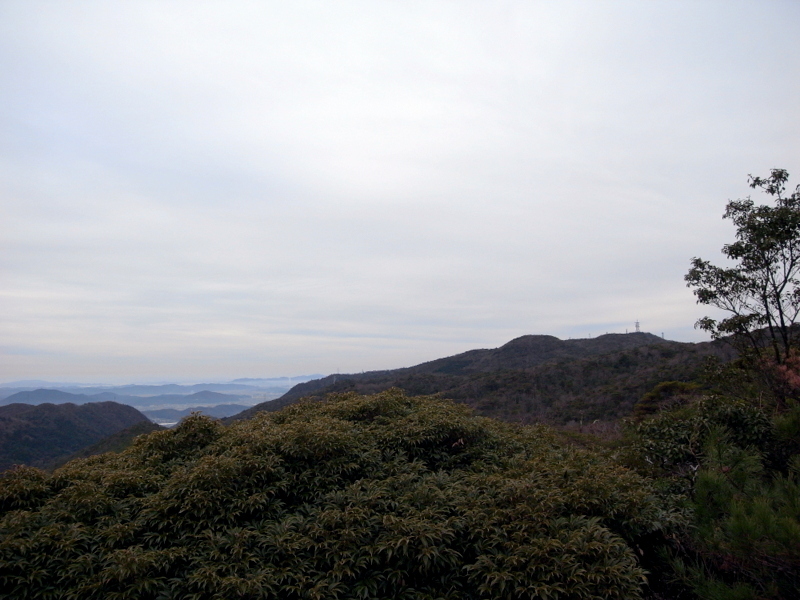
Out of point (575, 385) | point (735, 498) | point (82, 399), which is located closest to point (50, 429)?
point (575, 385)

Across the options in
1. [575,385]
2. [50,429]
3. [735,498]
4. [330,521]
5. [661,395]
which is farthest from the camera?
[50,429]

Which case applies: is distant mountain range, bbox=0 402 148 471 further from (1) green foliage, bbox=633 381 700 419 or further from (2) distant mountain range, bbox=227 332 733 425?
(1) green foliage, bbox=633 381 700 419

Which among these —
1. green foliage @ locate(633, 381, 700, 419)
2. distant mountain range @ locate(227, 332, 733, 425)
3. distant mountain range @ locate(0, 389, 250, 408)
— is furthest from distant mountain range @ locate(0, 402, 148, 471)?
distant mountain range @ locate(0, 389, 250, 408)

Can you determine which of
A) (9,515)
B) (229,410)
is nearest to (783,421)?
(9,515)

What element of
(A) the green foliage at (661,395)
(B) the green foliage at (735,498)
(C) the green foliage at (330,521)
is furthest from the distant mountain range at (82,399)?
(B) the green foliage at (735,498)

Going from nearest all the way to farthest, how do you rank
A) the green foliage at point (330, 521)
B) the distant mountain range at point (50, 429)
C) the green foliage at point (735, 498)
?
the green foliage at point (735, 498)
the green foliage at point (330, 521)
the distant mountain range at point (50, 429)

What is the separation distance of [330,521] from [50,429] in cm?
4646

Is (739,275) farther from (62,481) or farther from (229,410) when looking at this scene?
(229,410)

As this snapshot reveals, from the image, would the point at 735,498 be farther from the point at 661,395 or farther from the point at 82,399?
the point at 82,399

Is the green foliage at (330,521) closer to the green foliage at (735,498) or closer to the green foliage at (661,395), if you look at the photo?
the green foliage at (735,498)

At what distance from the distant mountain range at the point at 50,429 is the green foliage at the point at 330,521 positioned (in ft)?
101

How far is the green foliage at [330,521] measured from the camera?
154 inches

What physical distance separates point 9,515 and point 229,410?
78419 millimetres

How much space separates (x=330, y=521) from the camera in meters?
4.36
